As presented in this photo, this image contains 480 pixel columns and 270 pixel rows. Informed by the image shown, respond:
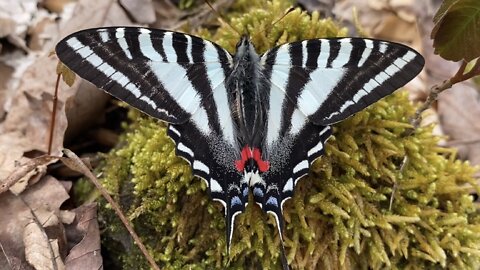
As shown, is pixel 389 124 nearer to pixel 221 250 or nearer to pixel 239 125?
pixel 239 125

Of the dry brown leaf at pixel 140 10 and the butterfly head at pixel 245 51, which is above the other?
the butterfly head at pixel 245 51

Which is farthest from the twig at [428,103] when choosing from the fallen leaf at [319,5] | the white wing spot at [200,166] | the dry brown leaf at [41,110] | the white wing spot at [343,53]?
the dry brown leaf at [41,110]

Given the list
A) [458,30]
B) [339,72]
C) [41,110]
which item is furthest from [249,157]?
[41,110]

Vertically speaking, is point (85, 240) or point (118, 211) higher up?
point (118, 211)

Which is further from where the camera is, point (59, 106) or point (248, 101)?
point (59, 106)

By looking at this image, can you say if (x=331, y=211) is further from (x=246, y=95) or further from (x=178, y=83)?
(x=178, y=83)

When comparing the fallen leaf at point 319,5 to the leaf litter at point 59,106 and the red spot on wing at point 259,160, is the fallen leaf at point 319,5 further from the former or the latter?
the red spot on wing at point 259,160
